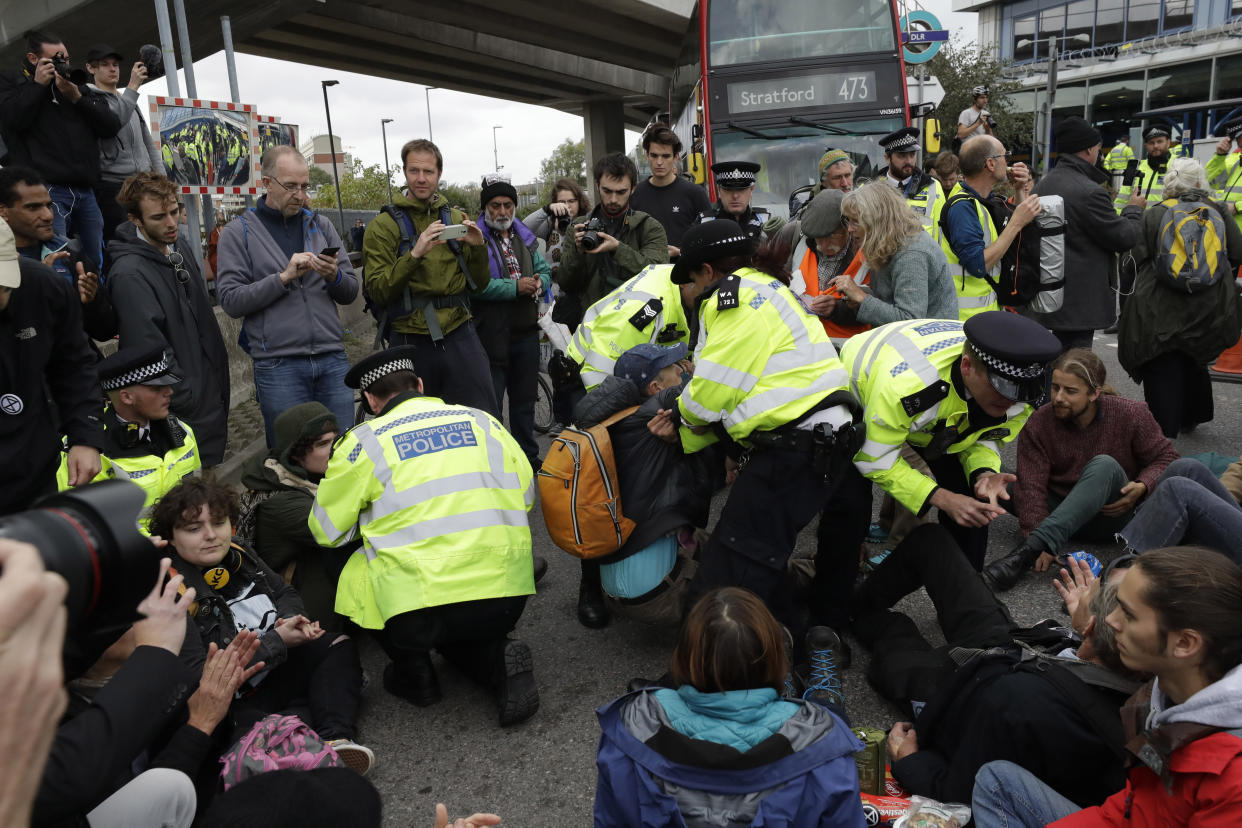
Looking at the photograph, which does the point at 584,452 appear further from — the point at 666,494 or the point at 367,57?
the point at 367,57

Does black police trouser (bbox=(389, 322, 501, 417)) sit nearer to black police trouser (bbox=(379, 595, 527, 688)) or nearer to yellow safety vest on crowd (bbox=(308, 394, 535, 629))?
yellow safety vest on crowd (bbox=(308, 394, 535, 629))

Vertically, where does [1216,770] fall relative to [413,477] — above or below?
below

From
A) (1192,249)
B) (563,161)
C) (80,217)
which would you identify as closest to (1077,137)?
(1192,249)

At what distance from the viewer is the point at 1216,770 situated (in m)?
1.82

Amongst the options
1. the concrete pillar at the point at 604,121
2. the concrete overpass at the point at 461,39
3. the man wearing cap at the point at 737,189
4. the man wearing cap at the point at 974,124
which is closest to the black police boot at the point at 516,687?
the man wearing cap at the point at 737,189

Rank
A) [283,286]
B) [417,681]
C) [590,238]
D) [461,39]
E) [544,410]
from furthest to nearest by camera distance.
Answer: [461,39] < [544,410] < [590,238] < [283,286] < [417,681]

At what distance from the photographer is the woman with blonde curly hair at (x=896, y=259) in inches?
176

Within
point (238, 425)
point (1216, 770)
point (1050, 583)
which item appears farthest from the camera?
point (238, 425)

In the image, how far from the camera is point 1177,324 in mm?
5711

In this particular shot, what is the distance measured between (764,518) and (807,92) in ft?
22.6

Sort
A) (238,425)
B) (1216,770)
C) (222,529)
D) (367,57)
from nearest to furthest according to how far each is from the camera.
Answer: (1216,770) → (222,529) → (238,425) → (367,57)

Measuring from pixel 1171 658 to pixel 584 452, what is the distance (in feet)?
7.49

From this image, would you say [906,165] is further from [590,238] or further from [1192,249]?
[590,238]

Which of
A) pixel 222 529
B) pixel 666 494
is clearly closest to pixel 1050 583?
pixel 666 494
